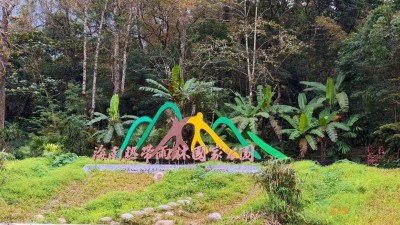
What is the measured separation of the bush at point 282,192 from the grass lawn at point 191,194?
0.19 meters

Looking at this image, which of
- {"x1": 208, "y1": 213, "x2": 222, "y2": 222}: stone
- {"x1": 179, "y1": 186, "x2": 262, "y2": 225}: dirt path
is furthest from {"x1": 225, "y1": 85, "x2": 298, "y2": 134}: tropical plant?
{"x1": 208, "y1": 213, "x2": 222, "y2": 222}: stone

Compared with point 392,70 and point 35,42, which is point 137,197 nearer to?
point 392,70

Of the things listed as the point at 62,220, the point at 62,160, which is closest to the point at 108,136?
the point at 62,160

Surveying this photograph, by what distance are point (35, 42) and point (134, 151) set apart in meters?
8.34

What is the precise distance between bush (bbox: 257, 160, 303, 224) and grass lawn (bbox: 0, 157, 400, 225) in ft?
0.61

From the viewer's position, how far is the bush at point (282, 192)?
5637 millimetres

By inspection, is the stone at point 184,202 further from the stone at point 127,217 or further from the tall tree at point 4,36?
the tall tree at point 4,36

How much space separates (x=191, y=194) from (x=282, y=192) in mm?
2333

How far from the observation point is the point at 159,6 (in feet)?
53.6

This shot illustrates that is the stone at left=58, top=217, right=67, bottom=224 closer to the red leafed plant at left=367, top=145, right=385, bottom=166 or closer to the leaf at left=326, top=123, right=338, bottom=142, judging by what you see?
the leaf at left=326, top=123, right=338, bottom=142

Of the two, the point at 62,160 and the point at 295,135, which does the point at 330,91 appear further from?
the point at 62,160

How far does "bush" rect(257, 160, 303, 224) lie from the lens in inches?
222

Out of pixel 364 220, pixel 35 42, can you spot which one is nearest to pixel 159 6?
pixel 35 42

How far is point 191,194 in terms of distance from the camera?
7.68 metres
